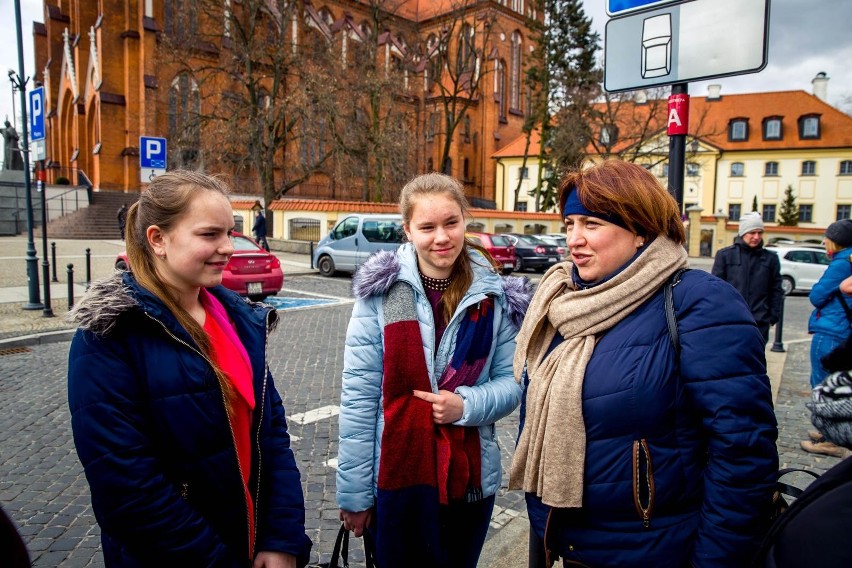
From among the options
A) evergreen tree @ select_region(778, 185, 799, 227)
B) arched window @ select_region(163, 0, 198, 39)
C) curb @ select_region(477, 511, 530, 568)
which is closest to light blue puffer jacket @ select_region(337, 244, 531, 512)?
curb @ select_region(477, 511, 530, 568)

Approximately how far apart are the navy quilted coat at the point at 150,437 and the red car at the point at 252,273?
10.5 meters

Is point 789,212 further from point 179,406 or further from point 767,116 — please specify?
point 179,406

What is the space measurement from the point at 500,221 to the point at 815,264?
1610 cm

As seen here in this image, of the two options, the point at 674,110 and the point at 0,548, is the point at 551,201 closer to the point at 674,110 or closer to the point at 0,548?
the point at 674,110

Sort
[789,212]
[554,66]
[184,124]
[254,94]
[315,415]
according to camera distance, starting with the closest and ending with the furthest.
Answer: [315,415]
[184,124]
[254,94]
[554,66]
[789,212]

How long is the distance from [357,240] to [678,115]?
15158 millimetres

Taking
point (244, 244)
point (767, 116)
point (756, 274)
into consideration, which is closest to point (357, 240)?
point (244, 244)

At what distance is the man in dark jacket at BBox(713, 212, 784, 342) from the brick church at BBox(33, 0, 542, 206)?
731 inches

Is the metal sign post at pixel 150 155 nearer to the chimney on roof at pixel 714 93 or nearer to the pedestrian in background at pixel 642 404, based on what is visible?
the pedestrian in background at pixel 642 404

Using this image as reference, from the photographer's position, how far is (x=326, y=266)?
18750 mm

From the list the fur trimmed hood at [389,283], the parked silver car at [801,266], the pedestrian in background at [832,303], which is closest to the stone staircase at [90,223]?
the parked silver car at [801,266]

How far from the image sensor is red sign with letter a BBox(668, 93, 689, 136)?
3268 millimetres

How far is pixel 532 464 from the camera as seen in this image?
1.95 meters

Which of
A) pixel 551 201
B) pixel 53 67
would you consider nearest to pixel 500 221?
pixel 551 201
